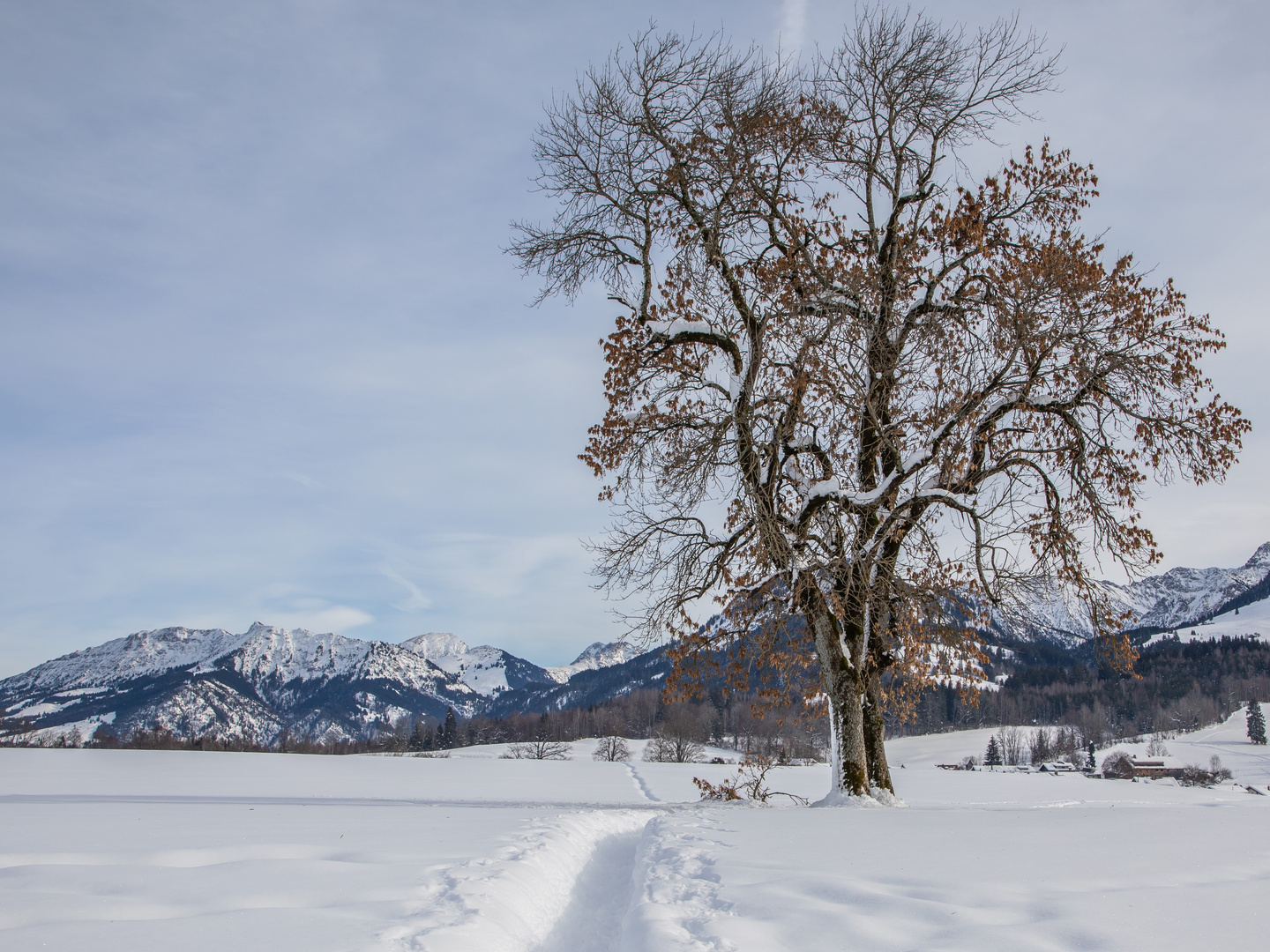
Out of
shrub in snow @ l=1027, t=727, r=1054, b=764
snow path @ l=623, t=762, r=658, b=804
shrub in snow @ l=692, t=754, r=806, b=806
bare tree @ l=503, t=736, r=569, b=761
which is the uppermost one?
shrub in snow @ l=692, t=754, r=806, b=806

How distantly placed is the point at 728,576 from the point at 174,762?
21703 millimetres

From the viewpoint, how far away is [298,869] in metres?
4.84

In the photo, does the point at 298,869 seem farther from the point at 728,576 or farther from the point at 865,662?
the point at 865,662

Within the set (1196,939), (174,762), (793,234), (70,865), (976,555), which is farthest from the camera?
(174,762)

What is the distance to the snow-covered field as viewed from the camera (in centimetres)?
343

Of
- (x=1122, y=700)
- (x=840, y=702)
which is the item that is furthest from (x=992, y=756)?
(x=840, y=702)

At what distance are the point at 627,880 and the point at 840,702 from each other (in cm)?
623

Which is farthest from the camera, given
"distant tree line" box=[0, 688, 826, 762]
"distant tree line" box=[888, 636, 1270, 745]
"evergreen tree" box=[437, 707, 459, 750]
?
"distant tree line" box=[888, 636, 1270, 745]

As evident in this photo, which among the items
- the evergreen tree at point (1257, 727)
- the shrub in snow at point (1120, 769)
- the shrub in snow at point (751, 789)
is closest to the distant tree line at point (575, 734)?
the shrub in snow at point (1120, 769)

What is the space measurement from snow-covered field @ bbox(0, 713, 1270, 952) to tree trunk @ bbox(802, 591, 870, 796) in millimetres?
2401

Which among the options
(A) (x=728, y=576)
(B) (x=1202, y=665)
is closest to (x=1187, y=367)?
(A) (x=728, y=576)

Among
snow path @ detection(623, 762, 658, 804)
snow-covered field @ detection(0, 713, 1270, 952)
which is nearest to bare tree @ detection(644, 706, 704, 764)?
snow path @ detection(623, 762, 658, 804)

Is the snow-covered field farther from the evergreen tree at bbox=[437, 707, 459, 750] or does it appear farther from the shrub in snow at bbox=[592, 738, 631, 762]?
the evergreen tree at bbox=[437, 707, 459, 750]

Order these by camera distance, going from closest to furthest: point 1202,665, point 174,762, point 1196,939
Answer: point 1196,939, point 174,762, point 1202,665
